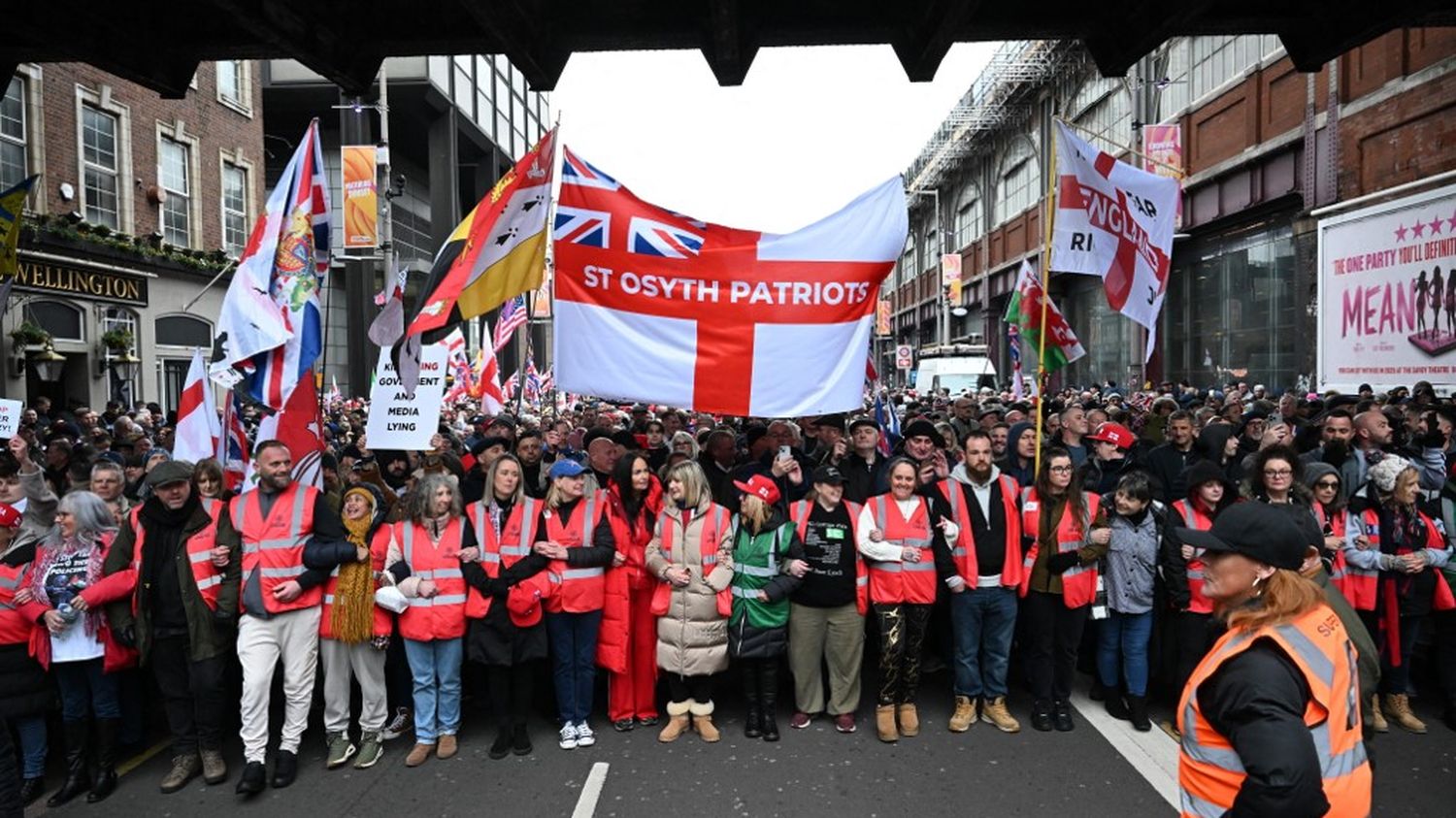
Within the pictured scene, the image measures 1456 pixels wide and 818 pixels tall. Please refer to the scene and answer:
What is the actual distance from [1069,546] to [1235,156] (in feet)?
59.7

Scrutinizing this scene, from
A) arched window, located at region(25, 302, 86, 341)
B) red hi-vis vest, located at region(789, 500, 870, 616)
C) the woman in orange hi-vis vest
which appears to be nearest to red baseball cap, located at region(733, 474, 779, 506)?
red hi-vis vest, located at region(789, 500, 870, 616)

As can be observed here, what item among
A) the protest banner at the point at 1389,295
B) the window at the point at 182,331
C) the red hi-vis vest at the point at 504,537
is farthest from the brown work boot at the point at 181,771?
the window at the point at 182,331

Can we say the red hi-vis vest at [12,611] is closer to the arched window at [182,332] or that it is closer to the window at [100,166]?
the window at [100,166]

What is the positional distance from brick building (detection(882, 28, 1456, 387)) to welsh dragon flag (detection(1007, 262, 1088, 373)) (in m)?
5.93

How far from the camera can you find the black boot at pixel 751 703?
5.59 metres

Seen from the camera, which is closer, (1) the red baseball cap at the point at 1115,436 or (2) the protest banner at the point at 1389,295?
(1) the red baseball cap at the point at 1115,436

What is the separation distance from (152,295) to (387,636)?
1808cm

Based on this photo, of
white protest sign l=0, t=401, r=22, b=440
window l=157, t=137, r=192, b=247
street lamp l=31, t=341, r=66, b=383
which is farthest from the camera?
window l=157, t=137, r=192, b=247

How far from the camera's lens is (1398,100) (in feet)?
48.3

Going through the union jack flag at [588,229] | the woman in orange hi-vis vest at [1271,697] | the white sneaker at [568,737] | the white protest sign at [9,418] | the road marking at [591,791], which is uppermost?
the union jack flag at [588,229]

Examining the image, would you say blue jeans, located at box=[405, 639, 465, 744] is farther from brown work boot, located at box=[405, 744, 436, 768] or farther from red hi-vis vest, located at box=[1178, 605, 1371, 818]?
red hi-vis vest, located at box=[1178, 605, 1371, 818]

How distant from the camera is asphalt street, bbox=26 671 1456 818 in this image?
4613 millimetres

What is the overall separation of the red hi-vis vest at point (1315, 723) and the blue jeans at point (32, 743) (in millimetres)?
5779

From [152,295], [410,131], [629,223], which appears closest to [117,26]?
[629,223]
